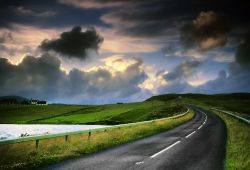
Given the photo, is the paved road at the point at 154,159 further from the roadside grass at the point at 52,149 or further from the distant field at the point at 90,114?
the distant field at the point at 90,114

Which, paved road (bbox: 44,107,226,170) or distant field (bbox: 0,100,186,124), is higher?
paved road (bbox: 44,107,226,170)

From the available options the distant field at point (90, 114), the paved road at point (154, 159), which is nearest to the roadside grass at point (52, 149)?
the paved road at point (154, 159)

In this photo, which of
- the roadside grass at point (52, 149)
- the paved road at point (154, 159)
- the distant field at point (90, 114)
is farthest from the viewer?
the distant field at point (90, 114)

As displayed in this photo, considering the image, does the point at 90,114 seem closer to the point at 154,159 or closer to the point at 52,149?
the point at 52,149

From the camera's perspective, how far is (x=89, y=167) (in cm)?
1317

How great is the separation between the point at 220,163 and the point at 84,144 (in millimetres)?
8861

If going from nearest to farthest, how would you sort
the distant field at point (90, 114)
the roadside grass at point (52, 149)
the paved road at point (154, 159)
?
1. the paved road at point (154, 159)
2. the roadside grass at point (52, 149)
3. the distant field at point (90, 114)

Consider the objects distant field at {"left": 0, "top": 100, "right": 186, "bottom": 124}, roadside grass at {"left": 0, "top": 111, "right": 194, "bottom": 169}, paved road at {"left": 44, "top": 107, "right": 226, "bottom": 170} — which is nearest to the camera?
paved road at {"left": 44, "top": 107, "right": 226, "bottom": 170}

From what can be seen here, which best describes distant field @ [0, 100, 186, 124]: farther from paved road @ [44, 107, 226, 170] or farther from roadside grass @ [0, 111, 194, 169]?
paved road @ [44, 107, 226, 170]

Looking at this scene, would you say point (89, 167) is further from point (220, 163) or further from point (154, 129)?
point (154, 129)

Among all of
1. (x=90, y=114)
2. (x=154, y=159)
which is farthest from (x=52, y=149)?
(x=90, y=114)

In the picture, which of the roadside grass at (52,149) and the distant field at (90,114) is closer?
the roadside grass at (52,149)

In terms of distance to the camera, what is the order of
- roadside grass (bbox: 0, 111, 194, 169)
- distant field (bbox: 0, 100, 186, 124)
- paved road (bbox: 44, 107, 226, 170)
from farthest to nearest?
distant field (bbox: 0, 100, 186, 124), roadside grass (bbox: 0, 111, 194, 169), paved road (bbox: 44, 107, 226, 170)

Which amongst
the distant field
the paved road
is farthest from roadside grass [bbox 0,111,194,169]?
the distant field
